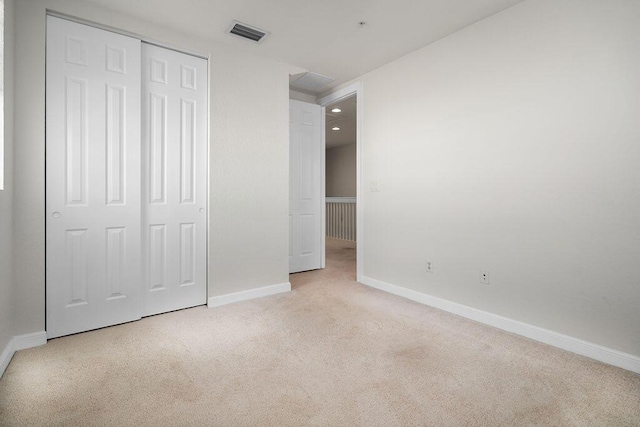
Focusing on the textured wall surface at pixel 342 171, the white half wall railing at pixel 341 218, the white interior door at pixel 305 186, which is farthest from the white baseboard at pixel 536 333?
the textured wall surface at pixel 342 171

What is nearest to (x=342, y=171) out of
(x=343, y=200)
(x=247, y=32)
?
(x=343, y=200)

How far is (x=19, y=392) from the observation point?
1.61 m

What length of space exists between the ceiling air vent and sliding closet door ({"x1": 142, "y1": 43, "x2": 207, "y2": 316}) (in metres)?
0.44

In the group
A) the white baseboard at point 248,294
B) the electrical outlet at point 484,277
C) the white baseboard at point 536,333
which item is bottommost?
the white baseboard at point 536,333

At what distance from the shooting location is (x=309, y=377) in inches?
69.9

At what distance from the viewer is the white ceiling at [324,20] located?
231cm

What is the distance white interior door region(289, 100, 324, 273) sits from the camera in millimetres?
4195

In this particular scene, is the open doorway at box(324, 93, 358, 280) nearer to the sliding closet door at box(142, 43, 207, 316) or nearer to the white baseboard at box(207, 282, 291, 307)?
the white baseboard at box(207, 282, 291, 307)

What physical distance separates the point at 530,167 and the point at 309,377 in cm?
211

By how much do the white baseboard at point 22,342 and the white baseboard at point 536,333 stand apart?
9.80 feet

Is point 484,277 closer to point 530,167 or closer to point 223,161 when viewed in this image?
point 530,167

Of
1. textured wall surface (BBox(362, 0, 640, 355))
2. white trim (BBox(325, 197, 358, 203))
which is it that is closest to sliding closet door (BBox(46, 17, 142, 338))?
textured wall surface (BBox(362, 0, 640, 355))

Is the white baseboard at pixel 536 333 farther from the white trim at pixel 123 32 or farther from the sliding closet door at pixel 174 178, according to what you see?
the white trim at pixel 123 32

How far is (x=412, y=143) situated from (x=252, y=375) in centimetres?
250
